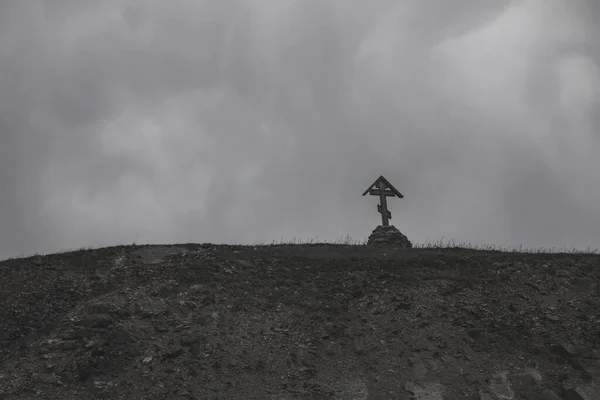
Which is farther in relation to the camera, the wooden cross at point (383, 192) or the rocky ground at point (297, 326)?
the wooden cross at point (383, 192)

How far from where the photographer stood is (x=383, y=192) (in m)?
28.9

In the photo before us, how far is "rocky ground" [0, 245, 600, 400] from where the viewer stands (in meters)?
15.5

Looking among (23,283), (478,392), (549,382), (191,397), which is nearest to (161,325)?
(191,397)

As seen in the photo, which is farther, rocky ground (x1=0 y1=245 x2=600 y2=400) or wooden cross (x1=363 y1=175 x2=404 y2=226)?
wooden cross (x1=363 y1=175 x2=404 y2=226)

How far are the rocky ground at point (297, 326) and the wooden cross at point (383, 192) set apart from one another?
18.9ft

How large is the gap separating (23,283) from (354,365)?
1154 centimetres

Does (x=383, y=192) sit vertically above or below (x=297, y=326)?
above

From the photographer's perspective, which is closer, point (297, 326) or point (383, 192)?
point (297, 326)

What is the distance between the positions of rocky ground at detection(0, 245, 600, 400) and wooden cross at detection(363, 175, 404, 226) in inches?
227

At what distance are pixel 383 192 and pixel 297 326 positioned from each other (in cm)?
1232

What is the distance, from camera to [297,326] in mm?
18125

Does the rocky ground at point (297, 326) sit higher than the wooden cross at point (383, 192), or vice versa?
the wooden cross at point (383, 192)

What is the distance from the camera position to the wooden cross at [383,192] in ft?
93.1

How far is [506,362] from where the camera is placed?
16.5 metres
